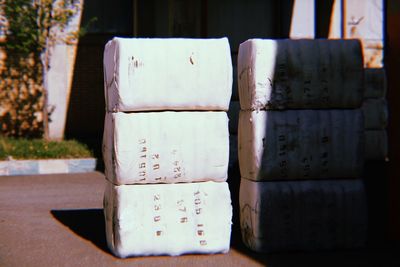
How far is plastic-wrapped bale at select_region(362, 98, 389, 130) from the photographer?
1254 centimetres

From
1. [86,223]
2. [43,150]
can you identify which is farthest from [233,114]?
[86,223]

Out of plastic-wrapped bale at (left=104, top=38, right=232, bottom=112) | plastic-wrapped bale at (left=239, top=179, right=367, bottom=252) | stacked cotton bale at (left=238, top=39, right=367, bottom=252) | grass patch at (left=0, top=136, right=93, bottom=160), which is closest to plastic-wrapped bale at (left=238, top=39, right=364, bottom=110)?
stacked cotton bale at (left=238, top=39, right=367, bottom=252)

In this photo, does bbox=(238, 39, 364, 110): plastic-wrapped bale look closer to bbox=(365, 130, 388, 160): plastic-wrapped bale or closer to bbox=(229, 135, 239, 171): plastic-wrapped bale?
bbox=(229, 135, 239, 171): plastic-wrapped bale

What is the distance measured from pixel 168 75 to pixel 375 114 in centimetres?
835

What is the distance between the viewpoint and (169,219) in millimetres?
5078

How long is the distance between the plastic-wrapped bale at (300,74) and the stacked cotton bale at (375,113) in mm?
7298

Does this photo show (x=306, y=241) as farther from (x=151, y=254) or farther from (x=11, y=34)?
(x=11, y=34)

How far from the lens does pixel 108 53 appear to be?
5242 mm

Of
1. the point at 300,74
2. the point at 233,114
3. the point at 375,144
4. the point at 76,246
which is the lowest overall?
the point at 375,144

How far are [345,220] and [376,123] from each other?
24.8 feet

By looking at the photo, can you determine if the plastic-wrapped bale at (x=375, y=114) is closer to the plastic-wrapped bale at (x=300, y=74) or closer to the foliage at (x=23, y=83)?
the foliage at (x=23, y=83)

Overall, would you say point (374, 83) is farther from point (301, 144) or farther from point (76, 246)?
point (76, 246)

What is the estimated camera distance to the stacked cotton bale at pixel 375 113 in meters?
12.5

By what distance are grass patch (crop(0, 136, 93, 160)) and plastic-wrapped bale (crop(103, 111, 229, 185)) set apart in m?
6.80
